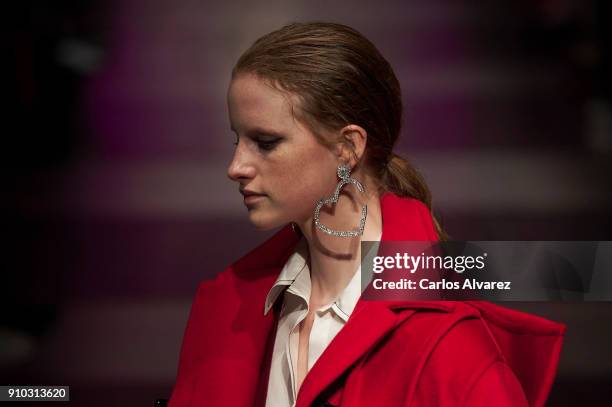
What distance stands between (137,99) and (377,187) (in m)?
0.58

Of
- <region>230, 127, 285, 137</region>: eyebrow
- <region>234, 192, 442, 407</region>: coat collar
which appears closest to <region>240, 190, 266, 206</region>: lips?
<region>230, 127, 285, 137</region>: eyebrow

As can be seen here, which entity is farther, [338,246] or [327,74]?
[338,246]

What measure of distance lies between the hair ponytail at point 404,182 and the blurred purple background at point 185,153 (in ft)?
0.60

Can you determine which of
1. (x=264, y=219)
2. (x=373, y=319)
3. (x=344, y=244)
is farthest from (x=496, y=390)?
(x=264, y=219)

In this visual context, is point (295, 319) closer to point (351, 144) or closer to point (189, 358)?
point (189, 358)

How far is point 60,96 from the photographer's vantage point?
180cm

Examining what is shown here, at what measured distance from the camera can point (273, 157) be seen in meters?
1.40

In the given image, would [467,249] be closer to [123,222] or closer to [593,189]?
[593,189]

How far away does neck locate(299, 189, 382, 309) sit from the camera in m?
1.46

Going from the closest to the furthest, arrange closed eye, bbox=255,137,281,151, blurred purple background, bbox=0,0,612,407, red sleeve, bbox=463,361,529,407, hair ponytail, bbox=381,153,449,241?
red sleeve, bbox=463,361,529,407 < closed eye, bbox=255,137,281,151 < hair ponytail, bbox=381,153,449,241 < blurred purple background, bbox=0,0,612,407

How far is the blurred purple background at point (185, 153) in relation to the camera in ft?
5.35

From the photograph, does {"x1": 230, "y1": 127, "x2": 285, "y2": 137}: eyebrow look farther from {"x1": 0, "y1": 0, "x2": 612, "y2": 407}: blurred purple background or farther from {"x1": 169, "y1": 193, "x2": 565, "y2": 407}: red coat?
{"x1": 0, "y1": 0, "x2": 612, "y2": 407}: blurred purple background

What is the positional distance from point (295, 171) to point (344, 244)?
0.52ft

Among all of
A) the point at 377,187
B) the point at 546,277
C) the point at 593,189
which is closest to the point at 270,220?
the point at 377,187
